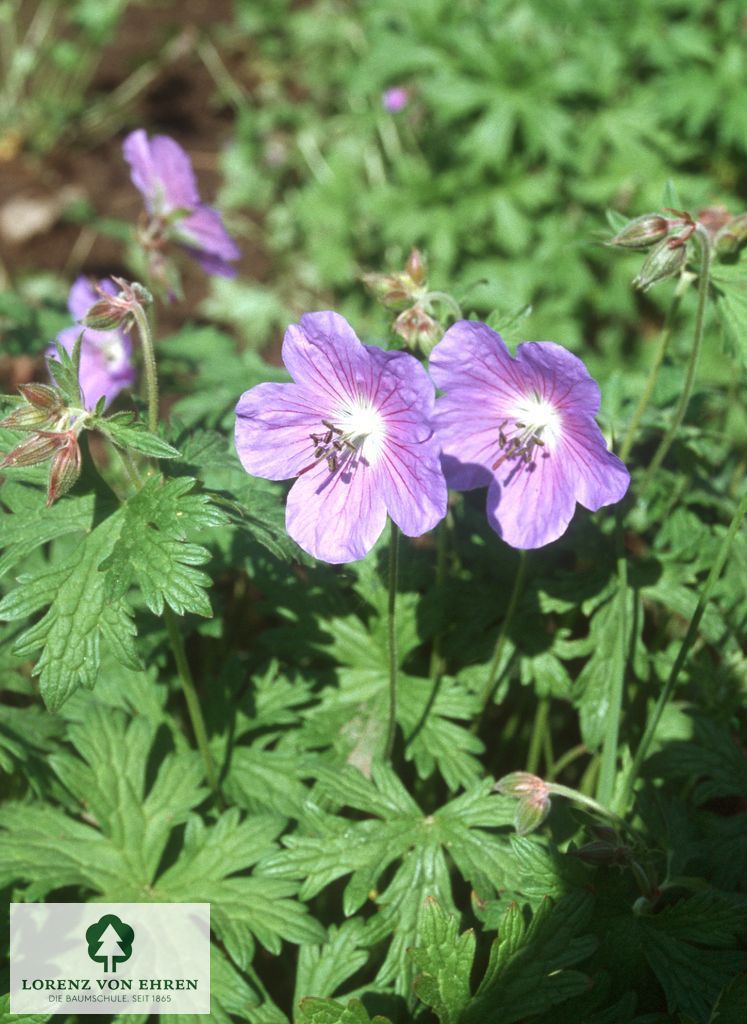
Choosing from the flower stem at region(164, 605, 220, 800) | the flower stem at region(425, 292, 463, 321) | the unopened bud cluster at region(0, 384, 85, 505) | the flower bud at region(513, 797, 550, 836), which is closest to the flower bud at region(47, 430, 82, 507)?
the unopened bud cluster at region(0, 384, 85, 505)

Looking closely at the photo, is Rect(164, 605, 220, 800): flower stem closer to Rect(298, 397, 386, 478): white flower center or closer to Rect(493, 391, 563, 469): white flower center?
Rect(298, 397, 386, 478): white flower center

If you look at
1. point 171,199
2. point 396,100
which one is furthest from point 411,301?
point 396,100

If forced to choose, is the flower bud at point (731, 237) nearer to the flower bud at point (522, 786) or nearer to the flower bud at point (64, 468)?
the flower bud at point (522, 786)

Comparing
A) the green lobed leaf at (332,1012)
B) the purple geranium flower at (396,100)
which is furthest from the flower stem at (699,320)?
the purple geranium flower at (396,100)

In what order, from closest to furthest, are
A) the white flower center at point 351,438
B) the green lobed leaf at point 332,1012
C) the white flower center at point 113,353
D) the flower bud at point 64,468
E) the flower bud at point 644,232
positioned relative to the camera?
1. the green lobed leaf at point 332,1012
2. the flower bud at point 64,468
3. the white flower center at point 351,438
4. the flower bud at point 644,232
5. the white flower center at point 113,353

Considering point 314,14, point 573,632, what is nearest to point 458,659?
point 573,632

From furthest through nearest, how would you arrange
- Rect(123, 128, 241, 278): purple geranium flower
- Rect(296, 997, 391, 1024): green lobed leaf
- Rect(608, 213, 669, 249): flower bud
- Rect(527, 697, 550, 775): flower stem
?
Rect(123, 128, 241, 278): purple geranium flower → Rect(527, 697, 550, 775): flower stem → Rect(608, 213, 669, 249): flower bud → Rect(296, 997, 391, 1024): green lobed leaf
